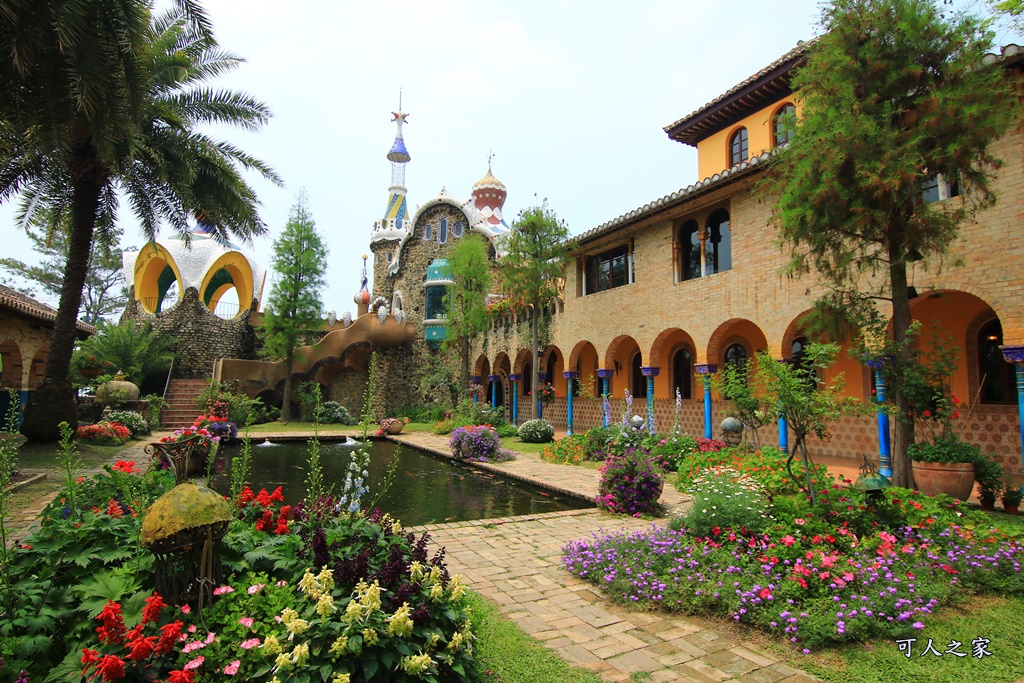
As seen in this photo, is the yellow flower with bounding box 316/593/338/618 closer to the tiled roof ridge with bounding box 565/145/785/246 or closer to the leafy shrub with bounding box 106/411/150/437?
the tiled roof ridge with bounding box 565/145/785/246

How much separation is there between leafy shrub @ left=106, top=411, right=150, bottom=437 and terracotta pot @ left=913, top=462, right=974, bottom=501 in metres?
20.0

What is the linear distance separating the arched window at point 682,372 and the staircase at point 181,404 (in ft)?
59.8

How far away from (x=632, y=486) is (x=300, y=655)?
583 cm

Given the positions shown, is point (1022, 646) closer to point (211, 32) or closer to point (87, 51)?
point (211, 32)

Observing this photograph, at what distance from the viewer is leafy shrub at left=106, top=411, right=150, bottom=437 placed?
58.0ft

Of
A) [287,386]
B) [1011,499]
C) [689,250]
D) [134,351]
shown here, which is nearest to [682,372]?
[689,250]

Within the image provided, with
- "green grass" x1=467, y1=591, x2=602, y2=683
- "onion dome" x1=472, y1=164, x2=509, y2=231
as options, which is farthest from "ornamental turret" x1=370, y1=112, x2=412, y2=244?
"green grass" x1=467, y1=591, x2=602, y2=683

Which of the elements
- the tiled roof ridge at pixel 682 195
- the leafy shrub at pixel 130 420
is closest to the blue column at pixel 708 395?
the tiled roof ridge at pixel 682 195

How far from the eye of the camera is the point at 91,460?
12.2 m

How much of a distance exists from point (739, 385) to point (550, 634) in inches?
238

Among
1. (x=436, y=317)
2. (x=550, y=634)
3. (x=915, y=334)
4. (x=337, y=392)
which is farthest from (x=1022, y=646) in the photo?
(x=337, y=392)

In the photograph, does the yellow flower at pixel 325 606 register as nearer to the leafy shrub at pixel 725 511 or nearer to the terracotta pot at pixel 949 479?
the leafy shrub at pixel 725 511

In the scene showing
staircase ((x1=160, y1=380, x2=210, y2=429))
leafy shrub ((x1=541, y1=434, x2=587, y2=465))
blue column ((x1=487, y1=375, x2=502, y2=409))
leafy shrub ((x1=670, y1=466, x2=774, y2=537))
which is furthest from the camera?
blue column ((x1=487, y1=375, x2=502, y2=409))

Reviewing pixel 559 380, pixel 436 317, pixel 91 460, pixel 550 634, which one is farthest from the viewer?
pixel 436 317
